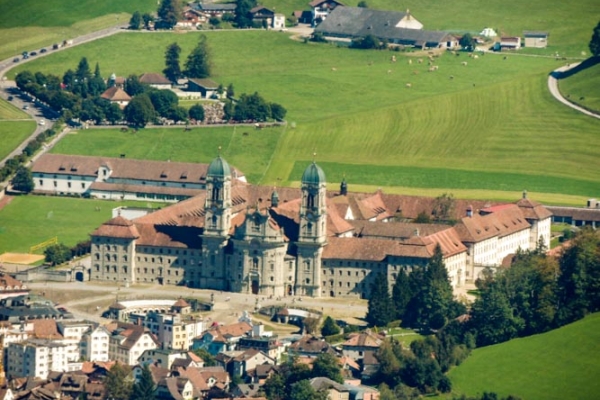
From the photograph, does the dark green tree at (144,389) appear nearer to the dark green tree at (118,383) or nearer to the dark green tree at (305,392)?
the dark green tree at (118,383)

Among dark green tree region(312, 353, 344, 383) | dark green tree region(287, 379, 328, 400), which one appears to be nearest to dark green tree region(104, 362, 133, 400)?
dark green tree region(287, 379, 328, 400)

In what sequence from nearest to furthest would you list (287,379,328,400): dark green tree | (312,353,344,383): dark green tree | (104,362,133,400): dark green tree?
(287,379,328,400): dark green tree
(104,362,133,400): dark green tree
(312,353,344,383): dark green tree

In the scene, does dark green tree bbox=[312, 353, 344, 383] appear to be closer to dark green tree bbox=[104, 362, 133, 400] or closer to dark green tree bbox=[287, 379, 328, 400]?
dark green tree bbox=[287, 379, 328, 400]

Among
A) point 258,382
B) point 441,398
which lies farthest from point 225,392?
point 441,398

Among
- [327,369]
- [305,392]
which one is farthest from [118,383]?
[327,369]

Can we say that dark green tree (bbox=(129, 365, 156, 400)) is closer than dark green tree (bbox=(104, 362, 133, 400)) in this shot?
Yes

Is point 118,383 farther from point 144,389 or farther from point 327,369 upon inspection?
point 327,369
